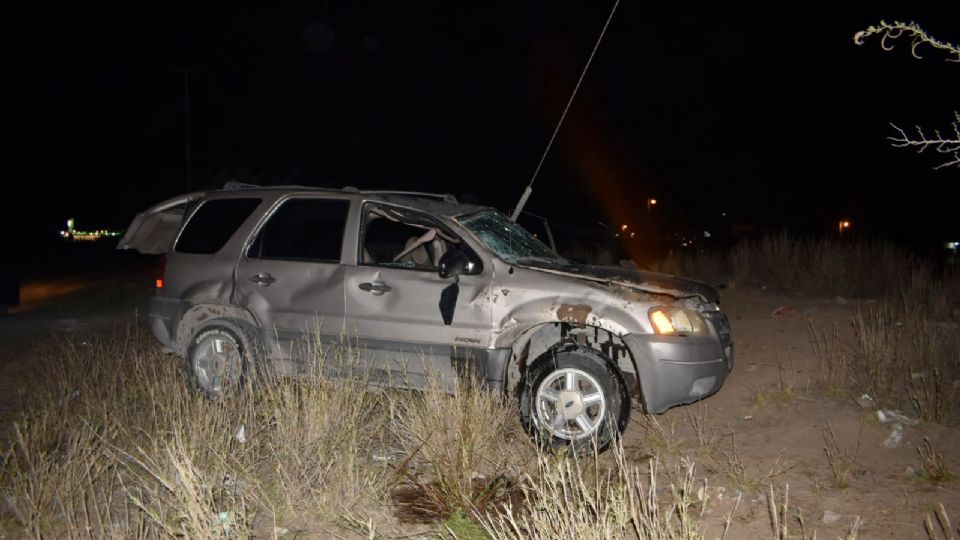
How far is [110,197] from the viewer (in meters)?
41.2

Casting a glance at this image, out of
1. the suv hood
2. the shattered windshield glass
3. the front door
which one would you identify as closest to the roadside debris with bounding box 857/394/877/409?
the suv hood

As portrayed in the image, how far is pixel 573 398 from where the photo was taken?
5613mm

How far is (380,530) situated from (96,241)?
1499 inches

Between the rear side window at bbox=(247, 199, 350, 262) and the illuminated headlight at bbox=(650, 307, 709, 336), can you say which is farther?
the rear side window at bbox=(247, 199, 350, 262)

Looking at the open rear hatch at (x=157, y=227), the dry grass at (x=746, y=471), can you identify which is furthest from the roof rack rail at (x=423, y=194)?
the dry grass at (x=746, y=471)

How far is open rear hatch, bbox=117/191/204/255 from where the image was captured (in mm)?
7289

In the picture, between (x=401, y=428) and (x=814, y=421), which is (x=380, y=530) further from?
(x=814, y=421)

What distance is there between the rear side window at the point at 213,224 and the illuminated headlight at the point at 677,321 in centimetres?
358

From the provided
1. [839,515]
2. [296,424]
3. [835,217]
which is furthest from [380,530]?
[835,217]

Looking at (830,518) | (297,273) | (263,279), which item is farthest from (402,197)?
(830,518)

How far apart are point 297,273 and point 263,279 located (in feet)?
1.05

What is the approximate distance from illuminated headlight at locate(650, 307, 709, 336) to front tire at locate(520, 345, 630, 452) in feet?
1.48

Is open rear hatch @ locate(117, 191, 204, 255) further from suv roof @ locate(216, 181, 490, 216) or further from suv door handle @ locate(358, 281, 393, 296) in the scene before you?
suv door handle @ locate(358, 281, 393, 296)

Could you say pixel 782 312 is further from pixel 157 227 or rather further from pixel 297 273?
pixel 157 227
